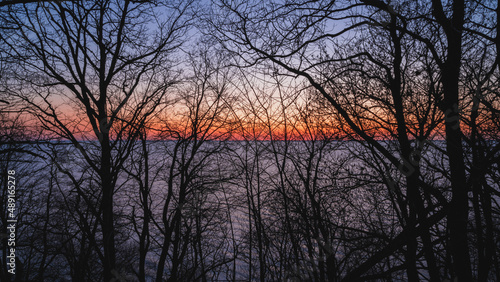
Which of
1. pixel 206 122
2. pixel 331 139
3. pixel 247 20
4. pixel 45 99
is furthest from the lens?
pixel 206 122

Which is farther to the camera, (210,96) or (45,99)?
(210,96)

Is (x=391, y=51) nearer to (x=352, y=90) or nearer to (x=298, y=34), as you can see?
(x=352, y=90)

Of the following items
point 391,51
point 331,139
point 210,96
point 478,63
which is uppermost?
point 210,96

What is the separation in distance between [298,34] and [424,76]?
392 centimetres

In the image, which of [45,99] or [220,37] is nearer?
[220,37]

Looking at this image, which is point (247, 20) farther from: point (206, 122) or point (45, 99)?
point (45, 99)

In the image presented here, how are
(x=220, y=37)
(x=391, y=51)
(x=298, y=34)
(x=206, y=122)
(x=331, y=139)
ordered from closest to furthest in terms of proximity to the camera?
(x=298, y=34), (x=220, y=37), (x=391, y=51), (x=331, y=139), (x=206, y=122)

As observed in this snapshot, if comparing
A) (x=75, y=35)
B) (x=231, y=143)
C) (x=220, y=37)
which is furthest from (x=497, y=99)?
(x=75, y=35)

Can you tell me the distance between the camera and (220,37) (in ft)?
17.9

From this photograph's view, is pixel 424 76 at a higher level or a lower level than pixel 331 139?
higher

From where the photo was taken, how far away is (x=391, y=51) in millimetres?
5863

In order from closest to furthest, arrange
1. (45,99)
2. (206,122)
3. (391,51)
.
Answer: (391,51) → (45,99) → (206,122)

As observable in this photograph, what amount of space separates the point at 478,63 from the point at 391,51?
174cm

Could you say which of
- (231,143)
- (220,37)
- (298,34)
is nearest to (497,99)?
(298,34)
